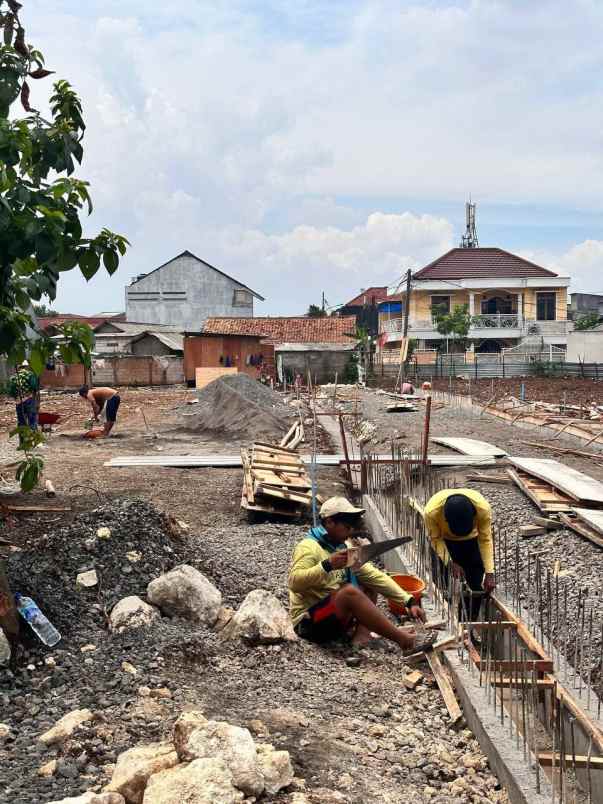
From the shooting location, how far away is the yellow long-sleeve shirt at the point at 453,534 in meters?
5.79

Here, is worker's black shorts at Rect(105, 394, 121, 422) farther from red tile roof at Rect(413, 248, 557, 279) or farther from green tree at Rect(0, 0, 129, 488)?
red tile roof at Rect(413, 248, 557, 279)

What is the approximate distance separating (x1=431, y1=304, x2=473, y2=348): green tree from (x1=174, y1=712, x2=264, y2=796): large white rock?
37.3 metres

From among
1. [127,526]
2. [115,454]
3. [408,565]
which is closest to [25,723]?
[127,526]

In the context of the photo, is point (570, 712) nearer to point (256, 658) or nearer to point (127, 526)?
point (256, 658)

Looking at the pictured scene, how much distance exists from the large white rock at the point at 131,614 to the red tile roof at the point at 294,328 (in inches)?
1374

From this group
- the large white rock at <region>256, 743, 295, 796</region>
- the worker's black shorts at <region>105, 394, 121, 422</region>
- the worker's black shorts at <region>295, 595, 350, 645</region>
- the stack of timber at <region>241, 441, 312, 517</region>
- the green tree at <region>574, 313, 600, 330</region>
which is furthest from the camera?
the green tree at <region>574, 313, 600, 330</region>

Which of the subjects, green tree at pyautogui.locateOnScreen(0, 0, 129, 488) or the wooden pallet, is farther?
the wooden pallet

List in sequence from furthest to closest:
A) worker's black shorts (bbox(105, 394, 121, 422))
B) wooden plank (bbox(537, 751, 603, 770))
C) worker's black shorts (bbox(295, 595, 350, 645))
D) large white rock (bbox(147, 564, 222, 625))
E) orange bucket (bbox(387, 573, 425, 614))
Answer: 1. worker's black shorts (bbox(105, 394, 121, 422))
2. orange bucket (bbox(387, 573, 425, 614))
3. large white rock (bbox(147, 564, 222, 625))
4. worker's black shorts (bbox(295, 595, 350, 645))
5. wooden plank (bbox(537, 751, 603, 770))

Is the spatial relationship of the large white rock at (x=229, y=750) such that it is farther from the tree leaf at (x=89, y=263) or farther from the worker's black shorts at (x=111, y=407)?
the worker's black shorts at (x=111, y=407)

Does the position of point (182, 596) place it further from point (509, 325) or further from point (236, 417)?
point (509, 325)

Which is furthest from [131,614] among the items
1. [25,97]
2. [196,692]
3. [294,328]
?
[294,328]

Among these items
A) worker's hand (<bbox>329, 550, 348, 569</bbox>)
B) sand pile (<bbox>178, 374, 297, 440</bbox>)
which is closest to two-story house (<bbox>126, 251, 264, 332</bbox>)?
sand pile (<bbox>178, 374, 297, 440</bbox>)

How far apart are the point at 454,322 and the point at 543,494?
31.2 m

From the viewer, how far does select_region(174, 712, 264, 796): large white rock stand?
2941mm
